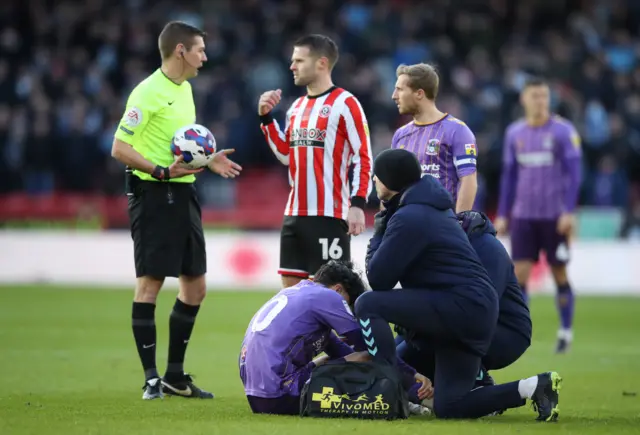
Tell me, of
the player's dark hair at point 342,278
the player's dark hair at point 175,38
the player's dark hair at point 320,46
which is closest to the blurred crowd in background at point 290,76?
the player's dark hair at point 320,46

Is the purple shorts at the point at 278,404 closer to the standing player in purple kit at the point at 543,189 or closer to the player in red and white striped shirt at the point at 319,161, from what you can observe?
the player in red and white striped shirt at the point at 319,161

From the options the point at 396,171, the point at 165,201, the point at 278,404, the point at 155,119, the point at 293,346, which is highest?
the point at 155,119

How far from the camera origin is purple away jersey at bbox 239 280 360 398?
23.3ft

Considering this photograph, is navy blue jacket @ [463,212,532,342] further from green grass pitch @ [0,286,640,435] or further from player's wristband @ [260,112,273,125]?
player's wristband @ [260,112,273,125]

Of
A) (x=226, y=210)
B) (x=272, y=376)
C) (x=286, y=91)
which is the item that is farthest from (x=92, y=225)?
(x=272, y=376)

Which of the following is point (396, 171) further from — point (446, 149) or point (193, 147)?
point (193, 147)

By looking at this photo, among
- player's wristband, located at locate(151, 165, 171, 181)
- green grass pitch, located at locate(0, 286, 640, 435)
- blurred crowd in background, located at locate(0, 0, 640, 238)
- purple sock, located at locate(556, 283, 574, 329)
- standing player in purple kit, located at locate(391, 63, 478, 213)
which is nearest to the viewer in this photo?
green grass pitch, located at locate(0, 286, 640, 435)

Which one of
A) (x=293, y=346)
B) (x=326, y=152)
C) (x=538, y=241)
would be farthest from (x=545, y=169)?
(x=293, y=346)

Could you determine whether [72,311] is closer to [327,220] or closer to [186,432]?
[327,220]

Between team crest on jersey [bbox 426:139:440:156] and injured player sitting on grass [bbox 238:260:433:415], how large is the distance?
5.77 feet

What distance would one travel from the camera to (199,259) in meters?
8.65

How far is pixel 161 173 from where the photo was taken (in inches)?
324

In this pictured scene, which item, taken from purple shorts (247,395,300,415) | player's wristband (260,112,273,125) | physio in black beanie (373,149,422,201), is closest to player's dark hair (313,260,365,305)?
physio in black beanie (373,149,422,201)

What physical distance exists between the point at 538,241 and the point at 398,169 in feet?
19.3
